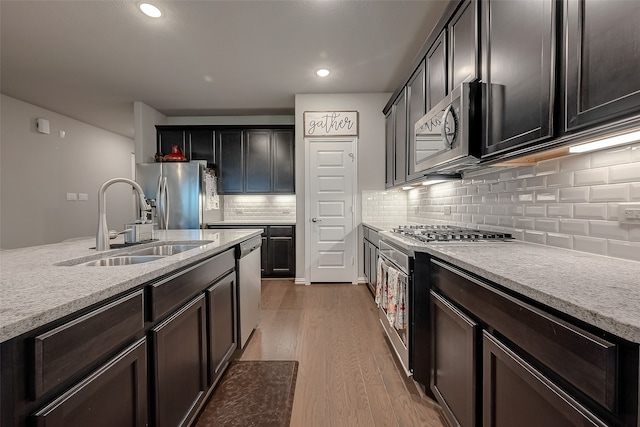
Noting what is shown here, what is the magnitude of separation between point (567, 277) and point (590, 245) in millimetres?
616

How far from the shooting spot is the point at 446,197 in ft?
9.23

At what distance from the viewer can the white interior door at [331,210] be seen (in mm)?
4219

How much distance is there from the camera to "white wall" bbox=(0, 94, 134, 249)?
4242 millimetres

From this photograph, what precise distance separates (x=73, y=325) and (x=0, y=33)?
3.60 metres

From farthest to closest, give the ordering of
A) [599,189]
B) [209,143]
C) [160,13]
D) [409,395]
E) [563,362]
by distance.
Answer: [209,143], [160,13], [409,395], [599,189], [563,362]

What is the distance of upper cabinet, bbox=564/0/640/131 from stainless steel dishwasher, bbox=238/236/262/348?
6.52 ft

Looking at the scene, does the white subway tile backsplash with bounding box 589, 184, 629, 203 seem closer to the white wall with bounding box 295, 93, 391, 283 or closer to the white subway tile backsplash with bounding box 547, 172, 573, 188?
the white subway tile backsplash with bounding box 547, 172, 573, 188

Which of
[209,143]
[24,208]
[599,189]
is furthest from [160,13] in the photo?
[24,208]

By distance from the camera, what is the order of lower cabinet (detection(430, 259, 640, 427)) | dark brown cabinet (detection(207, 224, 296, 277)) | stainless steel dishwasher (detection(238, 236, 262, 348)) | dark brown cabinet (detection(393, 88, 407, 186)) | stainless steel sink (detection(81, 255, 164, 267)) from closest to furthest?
lower cabinet (detection(430, 259, 640, 427)), stainless steel sink (detection(81, 255, 164, 267)), stainless steel dishwasher (detection(238, 236, 262, 348)), dark brown cabinet (detection(393, 88, 407, 186)), dark brown cabinet (detection(207, 224, 296, 277))

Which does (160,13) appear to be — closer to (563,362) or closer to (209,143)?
(209,143)

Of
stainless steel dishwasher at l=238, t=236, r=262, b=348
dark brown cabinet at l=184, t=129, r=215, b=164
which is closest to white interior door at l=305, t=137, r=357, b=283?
stainless steel dishwasher at l=238, t=236, r=262, b=348

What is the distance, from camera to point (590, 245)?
1.32m

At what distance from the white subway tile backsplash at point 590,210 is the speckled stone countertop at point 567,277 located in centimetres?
17

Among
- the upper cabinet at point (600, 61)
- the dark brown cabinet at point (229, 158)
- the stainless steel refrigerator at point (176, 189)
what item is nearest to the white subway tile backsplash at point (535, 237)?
the upper cabinet at point (600, 61)
